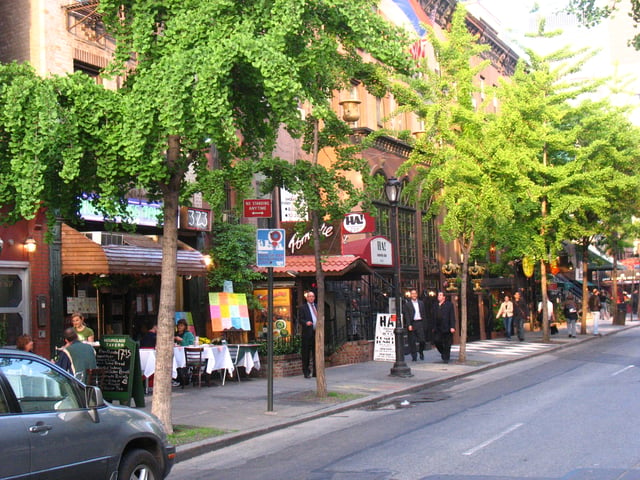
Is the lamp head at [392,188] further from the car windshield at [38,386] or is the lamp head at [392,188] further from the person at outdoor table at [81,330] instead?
the car windshield at [38,386]

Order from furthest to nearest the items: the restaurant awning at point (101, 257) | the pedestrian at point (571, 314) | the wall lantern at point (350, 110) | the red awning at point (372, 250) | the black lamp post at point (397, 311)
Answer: the pedestrian at point (571, 314), the wall lantern at point (350, 110), the red awning at point (372, 250), the black lamp post at point (397, 311), the restaurant awning at point (101, 257)

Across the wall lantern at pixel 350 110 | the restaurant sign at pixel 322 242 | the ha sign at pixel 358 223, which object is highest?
the wall lantern at pixel 350 110

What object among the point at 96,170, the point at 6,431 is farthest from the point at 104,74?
the point at 6,431

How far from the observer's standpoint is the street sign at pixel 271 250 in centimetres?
1408

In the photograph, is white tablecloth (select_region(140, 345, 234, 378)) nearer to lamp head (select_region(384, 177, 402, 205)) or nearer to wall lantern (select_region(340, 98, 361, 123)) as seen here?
lamp head (select_region(384, 177, 402, 205))

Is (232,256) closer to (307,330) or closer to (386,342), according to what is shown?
(307,330)

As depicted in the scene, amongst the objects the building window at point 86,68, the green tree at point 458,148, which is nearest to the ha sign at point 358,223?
the green tree at point 458,148

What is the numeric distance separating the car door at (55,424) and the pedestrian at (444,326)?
16785mm

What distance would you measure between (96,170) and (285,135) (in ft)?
44.8

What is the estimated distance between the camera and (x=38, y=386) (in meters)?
6.62

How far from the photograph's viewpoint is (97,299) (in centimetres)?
1838

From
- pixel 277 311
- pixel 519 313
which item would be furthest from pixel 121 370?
pixel 519 313

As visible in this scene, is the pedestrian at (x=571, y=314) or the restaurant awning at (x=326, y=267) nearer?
the restaurant awning at (x=326, y=267)

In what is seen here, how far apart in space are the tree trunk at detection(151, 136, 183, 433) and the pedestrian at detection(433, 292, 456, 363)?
12.5m
